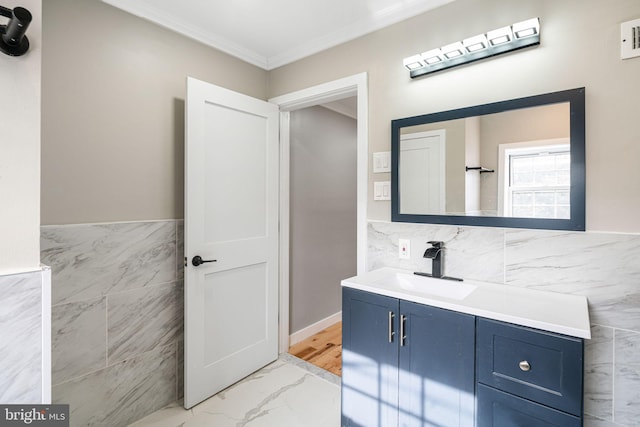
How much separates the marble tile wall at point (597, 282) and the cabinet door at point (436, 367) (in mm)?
470

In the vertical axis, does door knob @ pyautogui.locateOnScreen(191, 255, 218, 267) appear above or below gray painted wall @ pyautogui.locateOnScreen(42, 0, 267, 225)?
below

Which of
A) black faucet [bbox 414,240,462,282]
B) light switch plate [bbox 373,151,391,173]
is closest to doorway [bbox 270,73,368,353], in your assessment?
light switch plate [bbox 373,151,391,173]

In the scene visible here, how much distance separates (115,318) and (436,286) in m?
1.81

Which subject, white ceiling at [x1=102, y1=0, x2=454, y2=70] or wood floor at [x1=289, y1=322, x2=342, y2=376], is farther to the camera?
wood floor at [x1=289, y1=322, x2=342, y2=376]

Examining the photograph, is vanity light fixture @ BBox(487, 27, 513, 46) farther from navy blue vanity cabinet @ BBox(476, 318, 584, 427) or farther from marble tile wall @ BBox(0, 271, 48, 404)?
marble tile wall @ BBox(0, 271, 48, 404)

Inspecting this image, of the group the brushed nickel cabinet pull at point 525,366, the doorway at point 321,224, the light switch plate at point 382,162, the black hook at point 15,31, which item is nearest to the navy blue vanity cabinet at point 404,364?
the brushed nickel cabinet pull at point 525,366

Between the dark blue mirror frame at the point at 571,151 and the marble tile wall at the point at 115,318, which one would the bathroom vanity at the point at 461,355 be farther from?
the marble tile wall at the point at 115,318

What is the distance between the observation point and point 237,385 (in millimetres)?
2262

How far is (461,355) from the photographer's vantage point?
1298mm

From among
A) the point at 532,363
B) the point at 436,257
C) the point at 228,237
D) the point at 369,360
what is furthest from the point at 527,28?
the point at 228,237

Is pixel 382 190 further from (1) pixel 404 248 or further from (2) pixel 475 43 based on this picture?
(2) pixel 475 43

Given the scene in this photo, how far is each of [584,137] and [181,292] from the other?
93.0 inches

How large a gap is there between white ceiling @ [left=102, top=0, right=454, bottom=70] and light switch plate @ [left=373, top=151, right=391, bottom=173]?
80 cm

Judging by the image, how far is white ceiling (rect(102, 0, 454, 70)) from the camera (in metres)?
1.84
